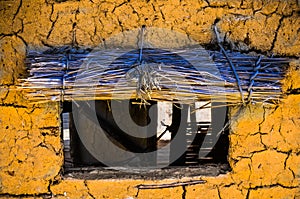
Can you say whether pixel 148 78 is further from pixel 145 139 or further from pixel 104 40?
pixel 145 139

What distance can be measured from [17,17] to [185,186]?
1449 mm

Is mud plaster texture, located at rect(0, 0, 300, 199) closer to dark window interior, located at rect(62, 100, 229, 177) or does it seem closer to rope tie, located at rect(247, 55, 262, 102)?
rope tie, located at rect(247, 55, 262, 102)

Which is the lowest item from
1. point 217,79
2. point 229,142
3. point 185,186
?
point 185,186

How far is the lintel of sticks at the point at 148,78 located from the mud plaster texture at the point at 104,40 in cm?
15

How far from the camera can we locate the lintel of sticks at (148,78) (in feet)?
8.71

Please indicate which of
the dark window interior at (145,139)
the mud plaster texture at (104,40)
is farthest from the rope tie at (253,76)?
the dark window interior at (145,139)

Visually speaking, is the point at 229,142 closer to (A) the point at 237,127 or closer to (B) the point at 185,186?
(A) the point at 237,127

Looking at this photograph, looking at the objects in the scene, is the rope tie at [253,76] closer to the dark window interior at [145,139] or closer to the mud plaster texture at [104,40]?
the mud plaster texture at [104,40]

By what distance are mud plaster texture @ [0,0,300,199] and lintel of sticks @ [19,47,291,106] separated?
0.15 meters

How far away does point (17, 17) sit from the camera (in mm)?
2803

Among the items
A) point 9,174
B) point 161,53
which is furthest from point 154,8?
point 9,174

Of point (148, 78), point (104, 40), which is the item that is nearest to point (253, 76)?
point (148, 78)

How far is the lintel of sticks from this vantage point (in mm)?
2656

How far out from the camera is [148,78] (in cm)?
262
